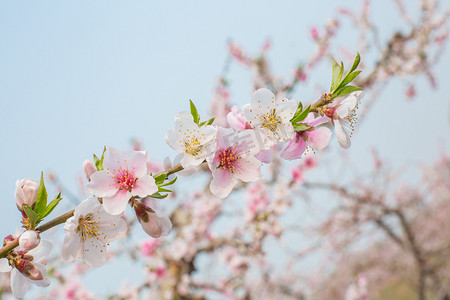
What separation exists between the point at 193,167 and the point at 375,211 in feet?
17.1

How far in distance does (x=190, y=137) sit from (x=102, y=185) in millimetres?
271

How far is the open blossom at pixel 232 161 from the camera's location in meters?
1.01

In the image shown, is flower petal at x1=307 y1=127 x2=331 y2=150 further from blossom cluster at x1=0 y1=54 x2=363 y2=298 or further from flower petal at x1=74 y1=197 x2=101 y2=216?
flower petal at x1=74 y1=197 x2=101 y2=216

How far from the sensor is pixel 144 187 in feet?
3.13

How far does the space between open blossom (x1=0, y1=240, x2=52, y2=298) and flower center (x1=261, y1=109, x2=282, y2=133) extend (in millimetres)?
729

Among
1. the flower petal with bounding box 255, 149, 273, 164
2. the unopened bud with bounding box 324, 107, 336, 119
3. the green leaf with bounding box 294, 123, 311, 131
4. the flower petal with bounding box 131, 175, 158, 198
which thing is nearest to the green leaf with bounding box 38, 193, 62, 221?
the flower petal with bounding box 131, 175, 158, 198

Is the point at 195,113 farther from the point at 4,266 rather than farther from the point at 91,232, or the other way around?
the point at 4,266

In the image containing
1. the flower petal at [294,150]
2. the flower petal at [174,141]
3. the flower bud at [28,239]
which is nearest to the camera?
the flower bud at [28,239]

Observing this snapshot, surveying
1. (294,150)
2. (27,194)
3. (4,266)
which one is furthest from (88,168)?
(294,150)

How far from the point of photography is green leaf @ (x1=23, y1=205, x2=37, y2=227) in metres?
0.91

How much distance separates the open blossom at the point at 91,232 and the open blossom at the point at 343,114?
68 centimetres

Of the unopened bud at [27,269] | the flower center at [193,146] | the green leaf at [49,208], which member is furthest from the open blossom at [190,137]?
the unopened bud at [27,269]

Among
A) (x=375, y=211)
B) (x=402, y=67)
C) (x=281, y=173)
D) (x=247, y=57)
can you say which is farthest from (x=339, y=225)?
(x=247, y=57)

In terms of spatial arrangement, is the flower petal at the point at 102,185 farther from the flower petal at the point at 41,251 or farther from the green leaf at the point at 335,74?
the green leaf at the point at 335,74
